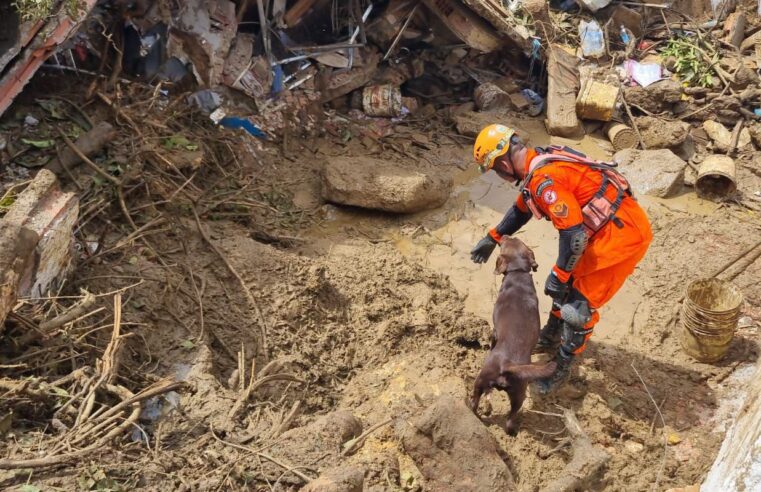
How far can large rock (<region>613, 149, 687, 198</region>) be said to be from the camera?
7.91 meters

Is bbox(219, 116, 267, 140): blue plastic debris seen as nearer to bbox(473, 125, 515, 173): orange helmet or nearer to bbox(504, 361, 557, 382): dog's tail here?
bbox(473, 125, 515, 173): orange helmet

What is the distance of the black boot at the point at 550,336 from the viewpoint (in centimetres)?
550

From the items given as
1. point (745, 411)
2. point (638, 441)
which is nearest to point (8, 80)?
point (638, 441)

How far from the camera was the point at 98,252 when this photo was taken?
512 cm

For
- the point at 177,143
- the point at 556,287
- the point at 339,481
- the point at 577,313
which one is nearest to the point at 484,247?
the point at 556,287

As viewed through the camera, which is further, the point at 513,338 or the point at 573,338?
the point at 573,338

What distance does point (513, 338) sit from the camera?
4.59 metres

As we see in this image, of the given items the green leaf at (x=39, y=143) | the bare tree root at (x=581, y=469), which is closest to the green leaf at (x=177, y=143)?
the green leaf at (x=39, y=143)

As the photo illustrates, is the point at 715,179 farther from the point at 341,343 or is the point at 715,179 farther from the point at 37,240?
the point at 37,240

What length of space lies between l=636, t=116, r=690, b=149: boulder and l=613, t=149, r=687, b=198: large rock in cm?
34

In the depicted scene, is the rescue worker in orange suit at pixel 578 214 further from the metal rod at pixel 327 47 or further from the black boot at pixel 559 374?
the metal rod at pixel 327 47

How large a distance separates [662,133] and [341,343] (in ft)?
17.9

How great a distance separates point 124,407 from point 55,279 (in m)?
1.31

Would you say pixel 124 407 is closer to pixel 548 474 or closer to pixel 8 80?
pixel 548 474
